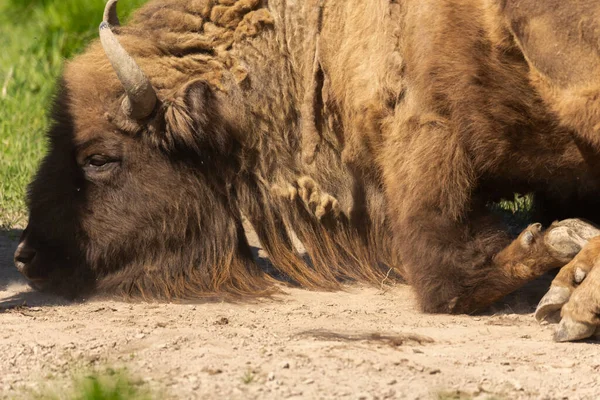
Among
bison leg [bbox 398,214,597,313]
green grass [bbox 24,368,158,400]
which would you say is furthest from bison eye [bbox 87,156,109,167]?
green grass [bbox 24,368,158,400]

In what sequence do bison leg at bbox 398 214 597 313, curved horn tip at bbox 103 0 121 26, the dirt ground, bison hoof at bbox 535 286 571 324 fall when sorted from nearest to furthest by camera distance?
the dirt ground → bison hoof at bbox 535 286 571 324 → bison leg at bbox 398 214 597 313 → curved horn tip at bbox 103 0 121 26

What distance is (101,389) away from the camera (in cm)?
284

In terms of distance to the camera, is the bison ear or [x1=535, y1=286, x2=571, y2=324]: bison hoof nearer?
[x1=535, y1=286, x2=571, y2=324]: bison hoof

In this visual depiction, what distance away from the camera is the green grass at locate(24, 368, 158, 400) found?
9.26 feet

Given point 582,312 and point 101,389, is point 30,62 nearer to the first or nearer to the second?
point 582,312

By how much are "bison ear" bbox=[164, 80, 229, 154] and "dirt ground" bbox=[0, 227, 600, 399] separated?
76 centimetres

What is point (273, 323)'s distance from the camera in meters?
4.14

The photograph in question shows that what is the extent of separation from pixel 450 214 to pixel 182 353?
4.67 feet

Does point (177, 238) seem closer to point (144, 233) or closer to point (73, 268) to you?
point (144, 233)

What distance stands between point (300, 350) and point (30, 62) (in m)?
5.80

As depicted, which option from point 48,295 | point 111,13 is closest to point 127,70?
point 111,13

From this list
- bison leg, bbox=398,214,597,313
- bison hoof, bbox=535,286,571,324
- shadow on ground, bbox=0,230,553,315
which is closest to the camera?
bison hoof, bbox=535,286,571,324

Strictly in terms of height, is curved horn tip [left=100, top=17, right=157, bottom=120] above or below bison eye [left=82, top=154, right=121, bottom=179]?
above

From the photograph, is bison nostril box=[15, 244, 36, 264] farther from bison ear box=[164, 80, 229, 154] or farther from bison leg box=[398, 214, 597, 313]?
bison leg box=[398, 214, 597, 313]
